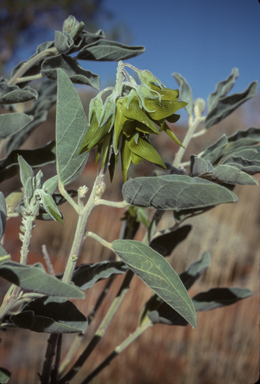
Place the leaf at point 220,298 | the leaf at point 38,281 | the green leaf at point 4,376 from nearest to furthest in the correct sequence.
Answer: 1. the leaf at point 38,281
2. the green leaf at point 4,376
3. the leaf at point 220,298

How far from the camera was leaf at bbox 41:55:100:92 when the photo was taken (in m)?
0.42

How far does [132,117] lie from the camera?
0.29 meters

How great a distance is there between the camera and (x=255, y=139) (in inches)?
19.2

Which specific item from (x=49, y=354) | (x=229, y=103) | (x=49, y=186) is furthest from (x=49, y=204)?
(x=229, y=103)

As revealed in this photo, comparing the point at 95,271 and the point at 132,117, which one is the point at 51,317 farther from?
the point at 132,117

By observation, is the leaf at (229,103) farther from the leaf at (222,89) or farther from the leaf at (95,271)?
the leaf at (95,271)

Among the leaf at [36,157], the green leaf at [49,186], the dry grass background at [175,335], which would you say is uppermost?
the leaf at [36,157]

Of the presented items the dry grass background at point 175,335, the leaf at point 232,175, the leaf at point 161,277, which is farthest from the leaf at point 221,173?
the dry grass background at point 175,335

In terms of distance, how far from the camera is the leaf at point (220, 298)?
1.77 feet

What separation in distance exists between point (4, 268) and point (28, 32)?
→ 6.72m

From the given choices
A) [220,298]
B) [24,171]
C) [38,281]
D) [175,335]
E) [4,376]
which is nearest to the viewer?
[38,281]

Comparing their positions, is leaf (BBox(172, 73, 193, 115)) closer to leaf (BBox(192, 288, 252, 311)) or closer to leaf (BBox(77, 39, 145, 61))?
leaf (BBox(77, 39, 145, 61))

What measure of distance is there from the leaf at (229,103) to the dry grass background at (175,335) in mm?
672

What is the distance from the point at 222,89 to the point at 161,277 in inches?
15.7
